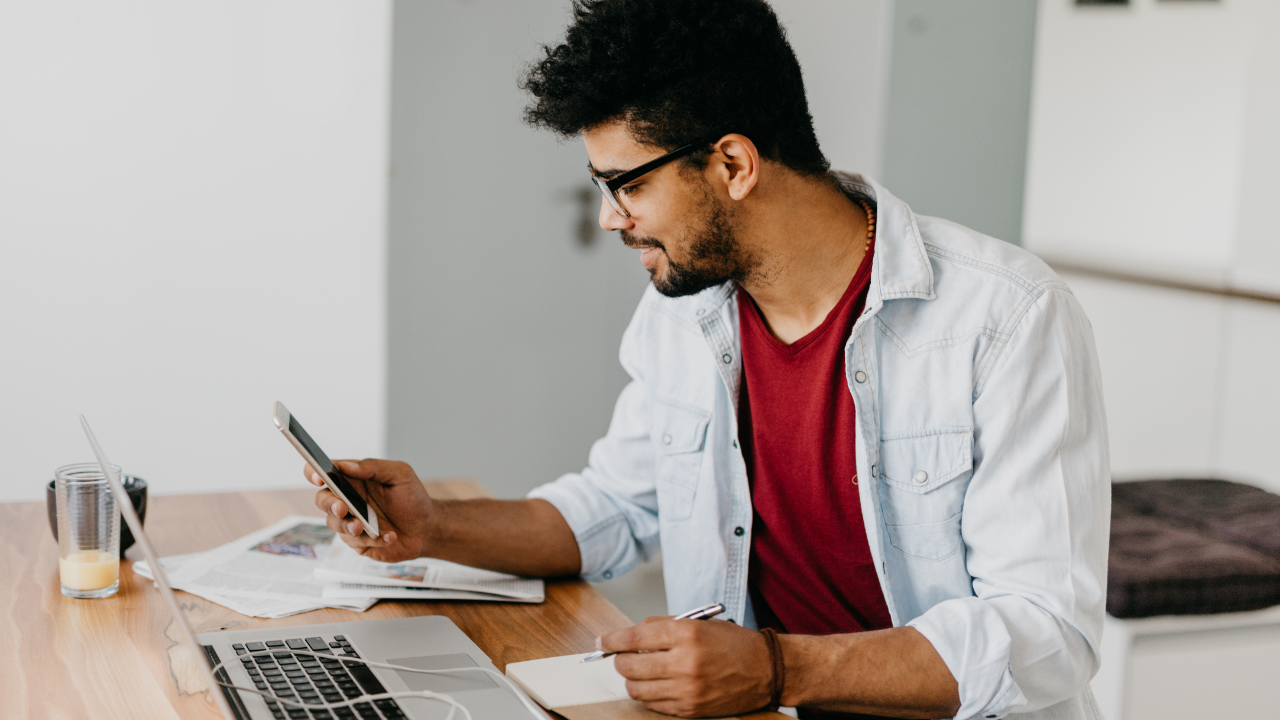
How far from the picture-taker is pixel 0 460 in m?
2.12

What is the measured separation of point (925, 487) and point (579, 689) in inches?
17.9

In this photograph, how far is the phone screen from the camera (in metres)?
1.00

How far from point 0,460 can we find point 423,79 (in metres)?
1.27

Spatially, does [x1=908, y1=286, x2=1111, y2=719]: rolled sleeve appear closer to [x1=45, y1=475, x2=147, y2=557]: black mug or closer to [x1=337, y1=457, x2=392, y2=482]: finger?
[x1=337, y1=457, x2=392, y2=482]: finger

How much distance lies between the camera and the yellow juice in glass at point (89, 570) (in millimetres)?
1084

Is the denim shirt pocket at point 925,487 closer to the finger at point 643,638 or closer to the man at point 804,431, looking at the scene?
the man at point 804,431

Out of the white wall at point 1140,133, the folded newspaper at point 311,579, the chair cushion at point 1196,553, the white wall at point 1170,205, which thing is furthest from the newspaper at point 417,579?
the white wall at point 1140,133

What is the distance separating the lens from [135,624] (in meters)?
1.02

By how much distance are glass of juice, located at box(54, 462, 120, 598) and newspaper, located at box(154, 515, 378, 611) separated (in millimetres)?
70

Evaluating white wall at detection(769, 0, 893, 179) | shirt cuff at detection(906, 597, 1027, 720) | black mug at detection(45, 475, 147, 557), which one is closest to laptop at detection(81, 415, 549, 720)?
black mug at detection(45, 475, 147, 557)

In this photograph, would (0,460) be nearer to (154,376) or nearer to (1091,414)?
(154,376)

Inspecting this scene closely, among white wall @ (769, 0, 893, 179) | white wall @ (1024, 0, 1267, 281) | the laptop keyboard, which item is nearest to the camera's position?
the laptop keyboard

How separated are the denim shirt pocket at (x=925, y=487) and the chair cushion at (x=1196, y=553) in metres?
0.80

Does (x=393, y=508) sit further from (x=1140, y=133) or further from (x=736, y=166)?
(x=1140, y=133)
